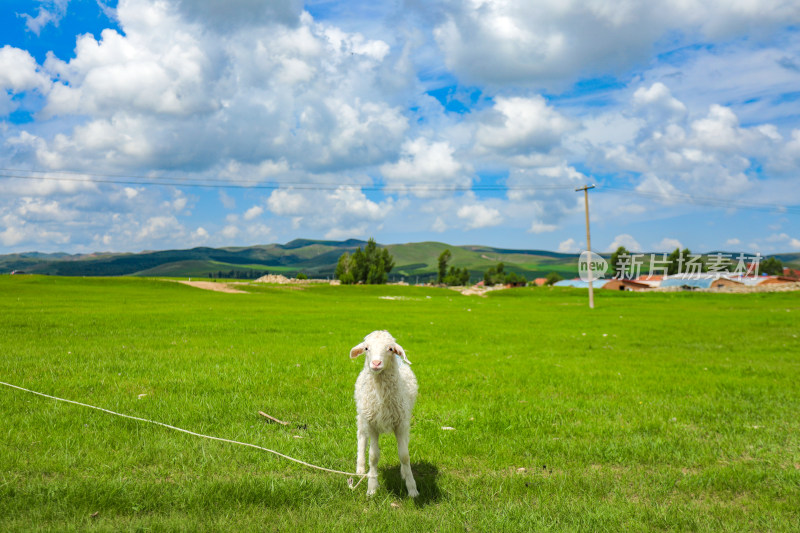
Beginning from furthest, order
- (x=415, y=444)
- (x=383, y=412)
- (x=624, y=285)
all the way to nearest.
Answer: (x=624, y=285) → (x=415, y=444) → (x=383, y=412)

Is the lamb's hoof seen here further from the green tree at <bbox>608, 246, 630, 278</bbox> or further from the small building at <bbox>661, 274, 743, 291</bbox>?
the green tree at <bbox>608, 246, 630, 278</bbox>

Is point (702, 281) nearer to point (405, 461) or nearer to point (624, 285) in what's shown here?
point (624, 285)

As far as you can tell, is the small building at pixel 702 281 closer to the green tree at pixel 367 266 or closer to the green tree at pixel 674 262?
the green tree at pixel 674 262

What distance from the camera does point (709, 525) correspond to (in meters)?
5.47

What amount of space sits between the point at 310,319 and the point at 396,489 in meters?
23.6

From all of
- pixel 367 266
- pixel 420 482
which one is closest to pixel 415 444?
pixel 420 482

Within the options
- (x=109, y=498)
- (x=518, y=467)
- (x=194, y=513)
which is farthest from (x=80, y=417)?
(x=518, y=467)

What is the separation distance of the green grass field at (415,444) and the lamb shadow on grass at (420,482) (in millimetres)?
26

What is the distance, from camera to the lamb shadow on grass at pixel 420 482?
602 centimetres

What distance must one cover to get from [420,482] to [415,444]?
1.25 metres

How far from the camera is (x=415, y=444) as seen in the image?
302 inches


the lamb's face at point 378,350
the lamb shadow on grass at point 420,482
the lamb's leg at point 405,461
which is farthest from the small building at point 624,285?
the lamb's face at point 378,350

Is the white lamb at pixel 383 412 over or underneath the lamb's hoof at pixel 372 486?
over

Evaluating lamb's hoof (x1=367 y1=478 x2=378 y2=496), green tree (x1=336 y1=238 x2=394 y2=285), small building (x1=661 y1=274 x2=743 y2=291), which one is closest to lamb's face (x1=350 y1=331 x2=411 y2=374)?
lamb's hoof (x1=367 y1=478 x2=378 y2=496)
